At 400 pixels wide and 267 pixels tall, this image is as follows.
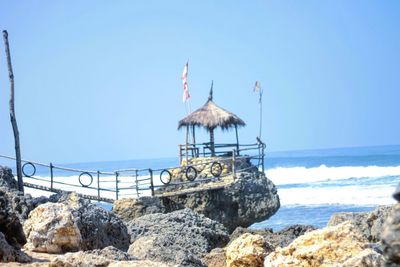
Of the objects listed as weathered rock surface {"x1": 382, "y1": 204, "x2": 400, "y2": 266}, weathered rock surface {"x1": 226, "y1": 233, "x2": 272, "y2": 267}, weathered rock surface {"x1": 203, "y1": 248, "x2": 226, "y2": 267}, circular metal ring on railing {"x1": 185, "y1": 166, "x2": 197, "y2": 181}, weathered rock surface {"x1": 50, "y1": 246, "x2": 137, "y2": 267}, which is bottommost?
circular metal ring on railing {"x1": 185, "y1": 166, "x2": 197, "y2": 181}

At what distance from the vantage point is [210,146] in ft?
74.0

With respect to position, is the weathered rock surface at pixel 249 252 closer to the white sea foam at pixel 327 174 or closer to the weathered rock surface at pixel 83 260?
the weathered rock surface at pixel 83 260

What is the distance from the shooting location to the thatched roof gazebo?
23.2 meters

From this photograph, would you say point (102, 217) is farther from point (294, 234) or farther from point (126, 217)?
point (126, 217)

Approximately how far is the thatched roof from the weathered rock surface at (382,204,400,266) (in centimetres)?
2142

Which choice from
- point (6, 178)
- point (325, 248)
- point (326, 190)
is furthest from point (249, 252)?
point (326, 190)

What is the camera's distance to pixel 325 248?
369 cm

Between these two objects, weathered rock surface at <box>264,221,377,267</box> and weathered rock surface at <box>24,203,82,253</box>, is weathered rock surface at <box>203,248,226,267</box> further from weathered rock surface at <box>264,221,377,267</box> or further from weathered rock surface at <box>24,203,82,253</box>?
weathered rock surface at <box>264,221,377,267</box>

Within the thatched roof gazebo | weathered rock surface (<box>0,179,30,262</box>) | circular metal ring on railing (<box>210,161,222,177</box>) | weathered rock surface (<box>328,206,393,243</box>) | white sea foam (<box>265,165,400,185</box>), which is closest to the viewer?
weathered rock surface (<box>0,179,30,262</box>)

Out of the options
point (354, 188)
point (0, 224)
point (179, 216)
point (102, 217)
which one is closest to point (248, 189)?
point (179, 216)

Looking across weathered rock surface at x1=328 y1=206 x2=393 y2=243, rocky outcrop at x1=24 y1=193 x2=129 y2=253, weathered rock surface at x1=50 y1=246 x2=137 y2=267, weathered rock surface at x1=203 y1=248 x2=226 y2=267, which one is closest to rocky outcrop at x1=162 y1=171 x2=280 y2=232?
weathered rock surface at x1=328 y1=206 x2=393 y2=243

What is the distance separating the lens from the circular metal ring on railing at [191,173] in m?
18.9

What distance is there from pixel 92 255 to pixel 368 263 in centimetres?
182

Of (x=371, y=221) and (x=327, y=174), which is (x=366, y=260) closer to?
(x=371, y=221)
